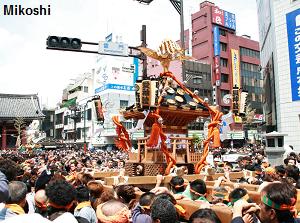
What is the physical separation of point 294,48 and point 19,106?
37.3 metres

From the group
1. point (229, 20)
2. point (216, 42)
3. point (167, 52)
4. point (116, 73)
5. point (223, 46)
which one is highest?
point (229, 20)

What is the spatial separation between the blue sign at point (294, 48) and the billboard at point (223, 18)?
3245 cm

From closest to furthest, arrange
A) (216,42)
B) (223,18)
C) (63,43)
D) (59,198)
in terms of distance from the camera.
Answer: (59,198) → (63,43) → (216,42) → (223,18)

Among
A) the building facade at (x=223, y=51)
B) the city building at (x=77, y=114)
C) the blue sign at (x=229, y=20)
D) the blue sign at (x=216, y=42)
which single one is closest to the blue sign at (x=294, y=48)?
the building facade at (x=223, y=51)

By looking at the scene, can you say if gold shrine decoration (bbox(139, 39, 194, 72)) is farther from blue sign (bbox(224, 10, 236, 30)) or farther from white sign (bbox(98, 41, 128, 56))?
blue sign (bbox(224, 10, 236, 30))

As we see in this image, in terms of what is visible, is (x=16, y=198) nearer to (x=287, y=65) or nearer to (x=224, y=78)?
(x=287, y=65)

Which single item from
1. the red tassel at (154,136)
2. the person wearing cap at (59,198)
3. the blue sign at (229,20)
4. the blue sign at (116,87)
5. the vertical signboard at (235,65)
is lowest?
the person wearing cap at (59,198)

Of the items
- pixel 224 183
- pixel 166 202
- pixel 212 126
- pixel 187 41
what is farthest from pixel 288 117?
pixel 187 41

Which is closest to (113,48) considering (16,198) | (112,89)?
(16,198)

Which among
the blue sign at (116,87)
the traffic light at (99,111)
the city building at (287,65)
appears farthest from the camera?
the blue sign at (116,87)

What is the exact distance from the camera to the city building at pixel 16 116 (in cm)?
3859

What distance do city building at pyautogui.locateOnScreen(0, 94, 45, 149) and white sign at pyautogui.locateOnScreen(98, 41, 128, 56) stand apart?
27.7 meters

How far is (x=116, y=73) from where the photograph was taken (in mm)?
51844

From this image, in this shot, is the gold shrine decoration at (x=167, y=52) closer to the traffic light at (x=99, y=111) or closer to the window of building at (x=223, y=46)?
the traffic light at (x=99, y=111)
